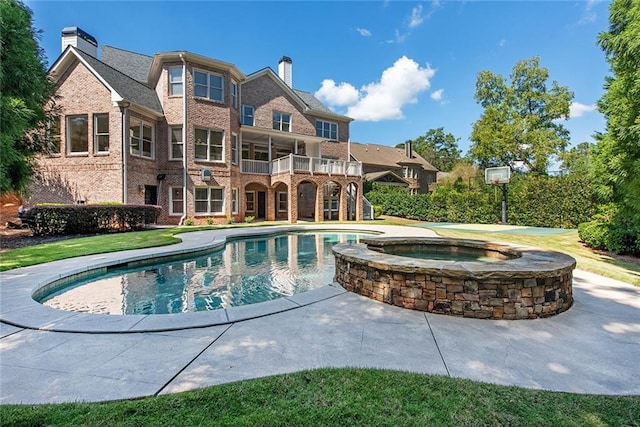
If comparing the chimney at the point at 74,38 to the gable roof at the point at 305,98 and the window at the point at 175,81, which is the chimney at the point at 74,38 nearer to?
the window at the point at 175,81

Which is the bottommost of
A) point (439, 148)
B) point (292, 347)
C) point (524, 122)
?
point (292, 347)

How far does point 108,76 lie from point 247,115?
8409mm

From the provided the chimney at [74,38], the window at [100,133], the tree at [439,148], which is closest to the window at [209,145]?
the window at [100,133]

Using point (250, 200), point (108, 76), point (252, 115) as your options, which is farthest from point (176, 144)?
point (250, 200)

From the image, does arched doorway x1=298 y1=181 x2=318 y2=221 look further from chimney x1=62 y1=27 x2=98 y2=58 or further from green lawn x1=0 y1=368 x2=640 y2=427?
green lawn x1=0 y1=368 x2=640 y2=427

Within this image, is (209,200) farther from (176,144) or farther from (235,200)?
(176,144)

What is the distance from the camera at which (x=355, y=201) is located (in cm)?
2414

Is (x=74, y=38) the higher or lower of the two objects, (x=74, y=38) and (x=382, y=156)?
the higher

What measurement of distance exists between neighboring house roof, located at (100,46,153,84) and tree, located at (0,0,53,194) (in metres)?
10.0

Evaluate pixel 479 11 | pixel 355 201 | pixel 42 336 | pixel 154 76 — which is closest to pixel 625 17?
pixel 479 11

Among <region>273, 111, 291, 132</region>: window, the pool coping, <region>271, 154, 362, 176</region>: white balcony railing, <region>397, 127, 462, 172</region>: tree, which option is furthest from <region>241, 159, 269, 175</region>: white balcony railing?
<region>397, 127, 462, 172</region>: tree

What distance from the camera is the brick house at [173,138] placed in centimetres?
1598

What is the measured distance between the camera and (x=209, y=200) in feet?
61.2

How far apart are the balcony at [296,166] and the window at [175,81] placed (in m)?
5.66
